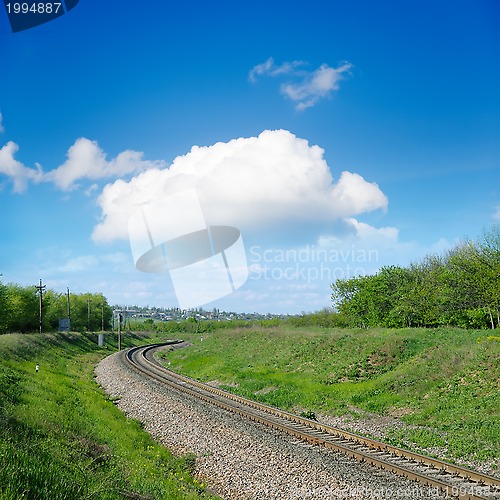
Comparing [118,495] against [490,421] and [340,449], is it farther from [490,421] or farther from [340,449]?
[490,421]

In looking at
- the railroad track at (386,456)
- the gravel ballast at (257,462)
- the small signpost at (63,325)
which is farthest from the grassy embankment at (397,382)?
the small signpost at (63,325)

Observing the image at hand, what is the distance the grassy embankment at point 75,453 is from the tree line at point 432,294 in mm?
39576

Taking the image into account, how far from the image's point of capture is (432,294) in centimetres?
5875

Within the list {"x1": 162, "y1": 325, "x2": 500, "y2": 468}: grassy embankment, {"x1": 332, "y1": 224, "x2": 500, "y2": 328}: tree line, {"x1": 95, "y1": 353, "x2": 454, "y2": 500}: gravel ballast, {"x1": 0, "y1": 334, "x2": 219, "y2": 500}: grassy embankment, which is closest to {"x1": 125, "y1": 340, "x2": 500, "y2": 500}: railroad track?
{"x1": 95, "y1": 353, "x2": 454, "y2": 500}: gravel ballast

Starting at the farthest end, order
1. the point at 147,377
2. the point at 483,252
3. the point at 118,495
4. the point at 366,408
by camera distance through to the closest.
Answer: the point at 483,252, the point at 147,377, the point at 366,408, the point at 118,495

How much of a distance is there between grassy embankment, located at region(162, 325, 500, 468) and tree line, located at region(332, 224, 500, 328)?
12190 millimetres

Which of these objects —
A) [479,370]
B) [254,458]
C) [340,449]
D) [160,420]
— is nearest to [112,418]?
[160,420]

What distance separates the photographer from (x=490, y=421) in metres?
16.2

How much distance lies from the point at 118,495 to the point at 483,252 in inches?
1896

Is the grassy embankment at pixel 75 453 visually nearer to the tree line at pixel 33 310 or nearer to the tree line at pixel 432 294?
the tree line at pixel 432 294

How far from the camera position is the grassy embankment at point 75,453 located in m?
8.09

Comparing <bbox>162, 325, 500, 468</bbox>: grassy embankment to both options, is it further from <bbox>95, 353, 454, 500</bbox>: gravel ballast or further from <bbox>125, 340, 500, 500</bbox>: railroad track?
<bbox>95, 353, 454, 500</bbox>: gravel ballast

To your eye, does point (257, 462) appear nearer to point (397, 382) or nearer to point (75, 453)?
point (75, 453)

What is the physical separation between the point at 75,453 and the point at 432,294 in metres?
54.9
